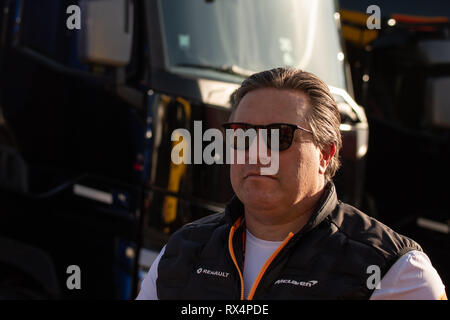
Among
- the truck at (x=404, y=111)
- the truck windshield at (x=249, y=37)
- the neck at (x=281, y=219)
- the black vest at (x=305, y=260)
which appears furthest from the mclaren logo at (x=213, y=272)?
the truck at (x=404, y=111)

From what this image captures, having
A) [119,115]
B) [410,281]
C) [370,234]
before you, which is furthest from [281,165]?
[119,115]

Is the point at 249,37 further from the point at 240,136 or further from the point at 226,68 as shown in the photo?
the point at 240,136

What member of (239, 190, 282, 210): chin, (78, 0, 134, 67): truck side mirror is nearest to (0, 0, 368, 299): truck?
(78, 0, 134, 67): truck side mirror

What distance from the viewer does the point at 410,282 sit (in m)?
1.69

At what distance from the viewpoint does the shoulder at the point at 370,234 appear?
1.74 metres

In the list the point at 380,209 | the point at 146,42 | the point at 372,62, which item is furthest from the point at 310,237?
the point at 372,62

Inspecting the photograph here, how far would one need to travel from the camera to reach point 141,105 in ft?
10.6

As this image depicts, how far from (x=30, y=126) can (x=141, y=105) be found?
3.00 feet

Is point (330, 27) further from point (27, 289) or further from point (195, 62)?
point (27, 289)

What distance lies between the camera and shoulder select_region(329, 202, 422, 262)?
174cm

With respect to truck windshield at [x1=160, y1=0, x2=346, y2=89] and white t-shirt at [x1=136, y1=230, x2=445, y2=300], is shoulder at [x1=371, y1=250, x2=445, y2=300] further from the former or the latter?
truck windshield at [x1=160, y1=0, x2=346, y2=89]

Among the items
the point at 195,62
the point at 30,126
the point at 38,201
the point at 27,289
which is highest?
the point at 195,62

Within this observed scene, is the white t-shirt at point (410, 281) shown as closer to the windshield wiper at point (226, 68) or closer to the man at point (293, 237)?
the man at point (293, 237)

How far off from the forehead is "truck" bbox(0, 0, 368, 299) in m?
1.25
